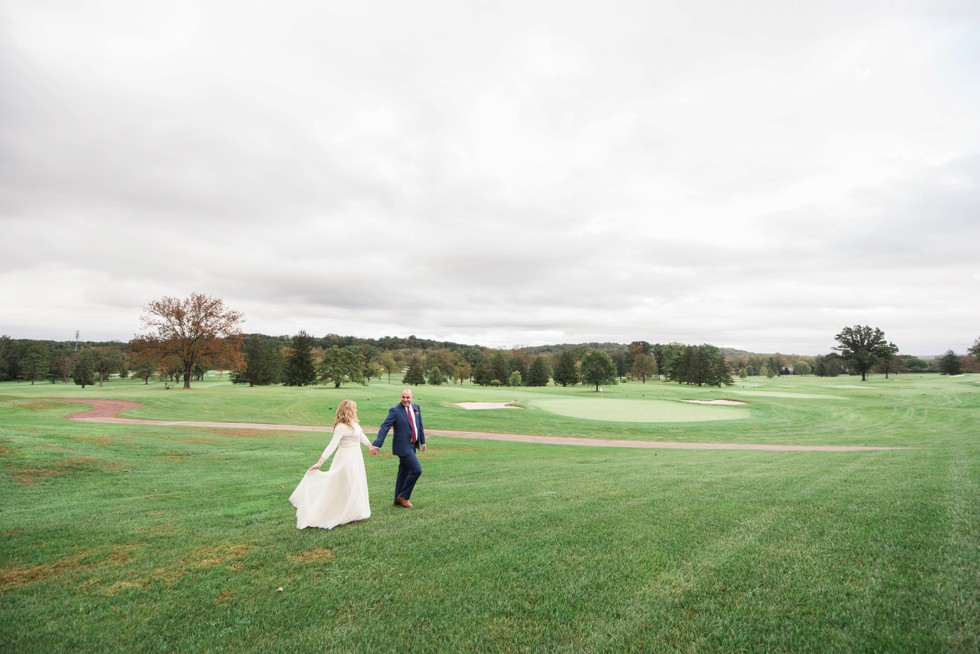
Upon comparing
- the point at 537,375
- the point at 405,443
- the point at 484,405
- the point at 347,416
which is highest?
the point at 347,416

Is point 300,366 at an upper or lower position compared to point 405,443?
upper

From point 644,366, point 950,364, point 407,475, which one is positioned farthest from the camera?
point 644,366

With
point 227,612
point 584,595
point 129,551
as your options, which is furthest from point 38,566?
point 584,595

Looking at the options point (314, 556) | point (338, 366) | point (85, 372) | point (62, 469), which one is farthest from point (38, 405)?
point (85, 372)

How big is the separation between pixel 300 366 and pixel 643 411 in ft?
201

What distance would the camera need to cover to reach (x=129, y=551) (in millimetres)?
6336

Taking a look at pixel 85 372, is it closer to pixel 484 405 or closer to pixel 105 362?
pixel 105 362

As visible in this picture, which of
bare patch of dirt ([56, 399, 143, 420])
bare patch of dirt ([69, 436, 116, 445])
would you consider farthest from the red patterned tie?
bare patch of dirt ([56, 399, 143, 420])

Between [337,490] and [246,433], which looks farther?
[246,433]

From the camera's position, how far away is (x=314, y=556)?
6.10 m

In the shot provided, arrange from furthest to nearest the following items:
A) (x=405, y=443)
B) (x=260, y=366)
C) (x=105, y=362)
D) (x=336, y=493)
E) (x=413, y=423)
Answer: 1. (x=105, y=362)
2. (x=260, y=366)
3. (x=413, y=423)
4. (x=405, y=443)
5. (x=336, y=493)

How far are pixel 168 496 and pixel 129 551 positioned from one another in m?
3.79

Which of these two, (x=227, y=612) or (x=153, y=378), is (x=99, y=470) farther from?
(x=153, y=378)

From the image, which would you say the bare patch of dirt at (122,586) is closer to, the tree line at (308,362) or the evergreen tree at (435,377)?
the tree line at (308,362)
